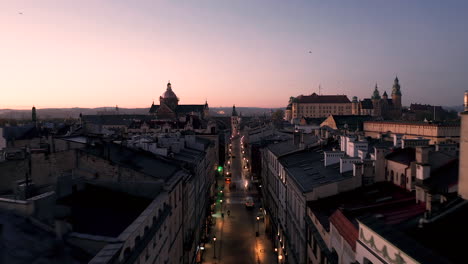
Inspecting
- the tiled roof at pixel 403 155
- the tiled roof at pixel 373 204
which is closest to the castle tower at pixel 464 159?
the tiled roof at pixel 373 204

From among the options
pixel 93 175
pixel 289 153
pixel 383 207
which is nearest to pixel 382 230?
pixel 383 207

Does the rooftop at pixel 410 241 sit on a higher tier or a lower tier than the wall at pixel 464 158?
lower

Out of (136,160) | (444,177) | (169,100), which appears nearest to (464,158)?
(444,177)

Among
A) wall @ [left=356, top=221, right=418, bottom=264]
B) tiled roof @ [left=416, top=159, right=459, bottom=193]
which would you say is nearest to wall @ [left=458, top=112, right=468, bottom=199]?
tiled roof @ [left=416, top=159, right=459, bottom=193]

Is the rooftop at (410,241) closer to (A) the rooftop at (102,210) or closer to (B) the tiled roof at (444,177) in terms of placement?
(B) the tiled roof at (444,177)

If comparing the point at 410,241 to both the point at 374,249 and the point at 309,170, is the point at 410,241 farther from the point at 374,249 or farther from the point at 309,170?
the point at 309,170

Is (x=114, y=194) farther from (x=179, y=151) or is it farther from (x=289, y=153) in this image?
(x=289, y=153)

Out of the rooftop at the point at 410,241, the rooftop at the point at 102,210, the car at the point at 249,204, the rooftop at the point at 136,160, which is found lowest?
the car at the point at 249,204

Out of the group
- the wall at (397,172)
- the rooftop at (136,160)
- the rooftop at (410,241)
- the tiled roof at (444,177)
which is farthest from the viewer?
the rooftop at (136,160)
